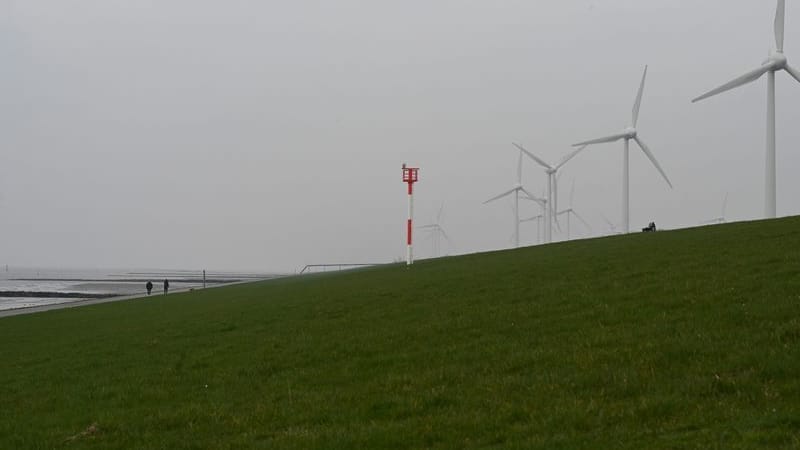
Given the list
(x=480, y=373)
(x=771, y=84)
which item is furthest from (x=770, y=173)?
(x=480, y=373)

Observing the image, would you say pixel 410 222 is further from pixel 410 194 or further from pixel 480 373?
pixel 480 373

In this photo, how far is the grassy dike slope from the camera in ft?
26.0

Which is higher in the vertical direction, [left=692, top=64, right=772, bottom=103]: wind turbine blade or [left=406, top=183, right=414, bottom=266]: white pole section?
[left=692, top=64, right=772, bottom=103]: wind turbine blade

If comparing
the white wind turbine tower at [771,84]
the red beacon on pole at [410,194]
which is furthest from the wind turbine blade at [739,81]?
the red beacon on pole at [410,194]

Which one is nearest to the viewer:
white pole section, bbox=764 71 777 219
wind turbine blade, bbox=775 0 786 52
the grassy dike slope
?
the grassy dike slope

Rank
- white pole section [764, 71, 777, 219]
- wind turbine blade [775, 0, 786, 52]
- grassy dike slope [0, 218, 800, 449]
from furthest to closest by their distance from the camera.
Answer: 1. wind turbine blade [775, 0, 786, 52]
2. white pole section [764, 71, 777, 219]
3. grassy dike slope [0, 218, 800, 449]

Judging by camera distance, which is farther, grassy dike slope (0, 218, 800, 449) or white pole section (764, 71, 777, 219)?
white pole section (764, 71, 777, 219)

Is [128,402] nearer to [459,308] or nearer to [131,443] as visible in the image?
[131,443]

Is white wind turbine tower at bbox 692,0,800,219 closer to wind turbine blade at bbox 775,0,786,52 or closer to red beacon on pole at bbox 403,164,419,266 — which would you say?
wind turbine blade at bbox 775,0,786,52

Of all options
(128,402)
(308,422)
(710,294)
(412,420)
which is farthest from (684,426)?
(128,402)

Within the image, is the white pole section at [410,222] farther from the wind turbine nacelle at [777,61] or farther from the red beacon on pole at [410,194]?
the wind turbine nacelle at [777,61]

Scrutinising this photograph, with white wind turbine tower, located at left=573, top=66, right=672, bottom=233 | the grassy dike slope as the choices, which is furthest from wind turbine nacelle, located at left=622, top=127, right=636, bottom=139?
the grassy dike slope

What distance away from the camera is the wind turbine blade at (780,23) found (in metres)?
46.5

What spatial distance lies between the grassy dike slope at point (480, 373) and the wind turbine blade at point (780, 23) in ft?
103
